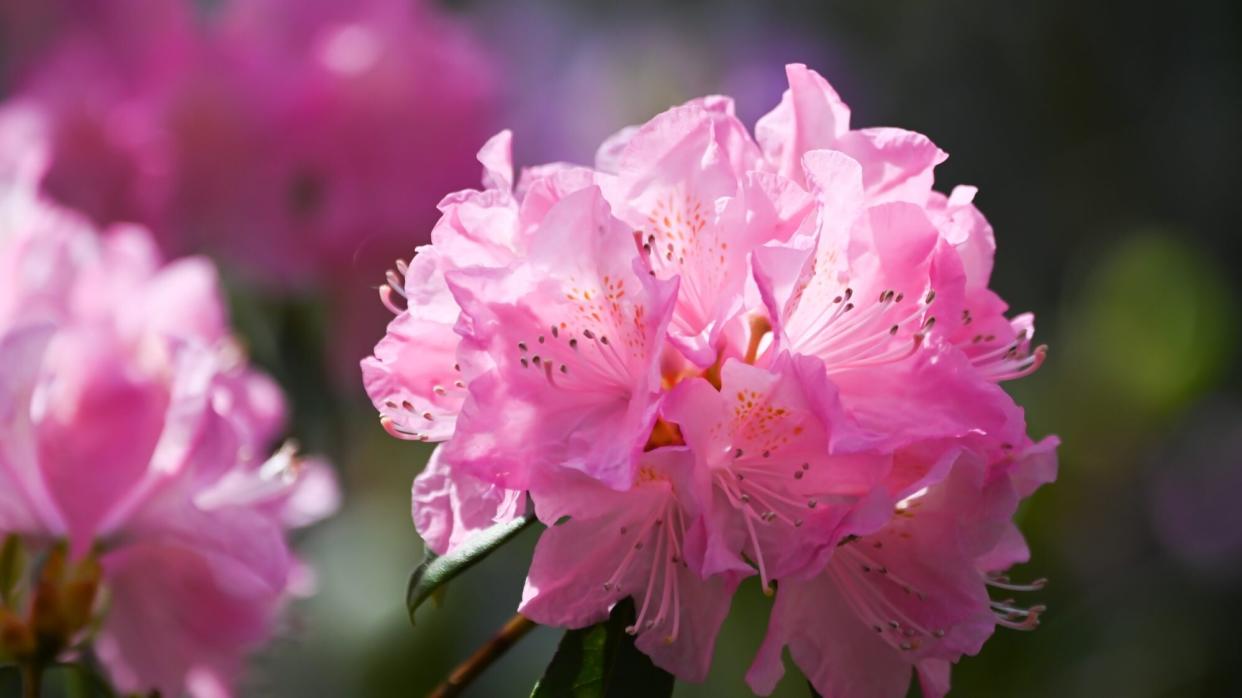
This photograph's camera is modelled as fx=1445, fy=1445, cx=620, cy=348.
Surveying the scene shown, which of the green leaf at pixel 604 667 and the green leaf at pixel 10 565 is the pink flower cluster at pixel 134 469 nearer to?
the green leaf at pixel 10 565

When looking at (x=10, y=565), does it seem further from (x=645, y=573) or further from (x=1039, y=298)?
(x=1039, y=298)

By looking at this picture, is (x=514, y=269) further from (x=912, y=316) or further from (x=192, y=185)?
(x=192, y=185)

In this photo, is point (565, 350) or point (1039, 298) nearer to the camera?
point (565, 350)

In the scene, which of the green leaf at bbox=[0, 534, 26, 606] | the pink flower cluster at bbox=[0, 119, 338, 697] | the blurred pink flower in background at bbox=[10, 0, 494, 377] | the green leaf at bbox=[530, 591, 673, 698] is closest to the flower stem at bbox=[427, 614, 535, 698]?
the green leaf at bbox=[530, 591, 673, 698]

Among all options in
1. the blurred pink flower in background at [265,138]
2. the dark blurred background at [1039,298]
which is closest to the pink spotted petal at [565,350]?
the dark blurred background at [1039,298]

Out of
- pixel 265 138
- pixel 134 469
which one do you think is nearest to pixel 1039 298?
pixel 265 138

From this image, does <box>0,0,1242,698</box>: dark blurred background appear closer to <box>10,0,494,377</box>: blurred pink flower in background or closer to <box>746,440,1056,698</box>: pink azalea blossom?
<box>10,0,494,377</box>: blurred pink flower in background

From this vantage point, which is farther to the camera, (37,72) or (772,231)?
(37,72)

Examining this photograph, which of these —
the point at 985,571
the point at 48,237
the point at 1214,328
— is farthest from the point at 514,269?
the point at 1214,328
